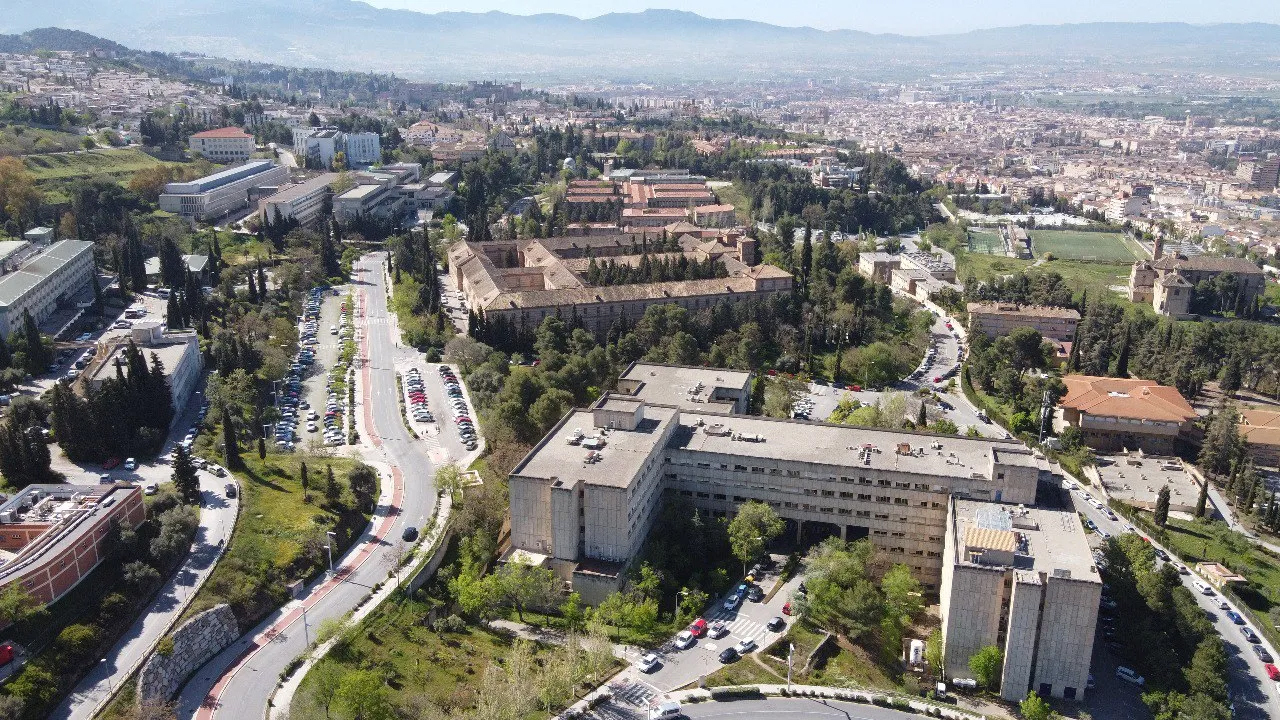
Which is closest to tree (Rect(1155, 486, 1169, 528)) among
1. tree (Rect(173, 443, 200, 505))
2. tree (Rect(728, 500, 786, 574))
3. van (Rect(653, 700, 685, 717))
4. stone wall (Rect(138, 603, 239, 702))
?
tree (Rect(728, 500, 786, 574))

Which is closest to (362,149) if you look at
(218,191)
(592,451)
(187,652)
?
(218,191)

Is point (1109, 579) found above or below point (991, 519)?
below

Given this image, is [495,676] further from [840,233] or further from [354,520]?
[840,233]

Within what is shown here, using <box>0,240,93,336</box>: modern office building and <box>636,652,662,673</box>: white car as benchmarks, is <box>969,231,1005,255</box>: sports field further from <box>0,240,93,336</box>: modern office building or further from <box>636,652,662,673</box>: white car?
<box>0,240,93,336</box>: modern office building

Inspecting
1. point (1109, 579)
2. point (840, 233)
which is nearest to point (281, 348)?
point (1109, 579)

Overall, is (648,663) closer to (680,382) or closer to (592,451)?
(592,451)

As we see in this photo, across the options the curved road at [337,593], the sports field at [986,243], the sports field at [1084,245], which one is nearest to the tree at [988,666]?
the curved road at [337,593]
